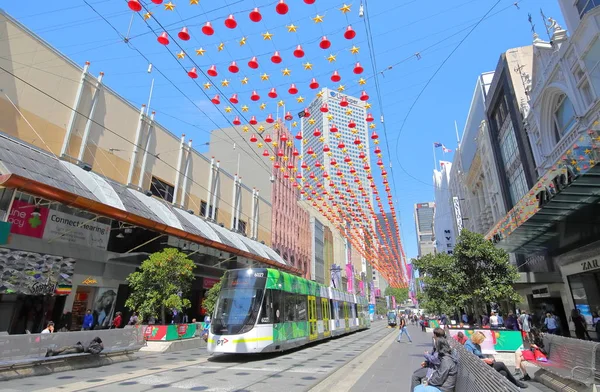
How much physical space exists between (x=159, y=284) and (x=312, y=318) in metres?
8.39

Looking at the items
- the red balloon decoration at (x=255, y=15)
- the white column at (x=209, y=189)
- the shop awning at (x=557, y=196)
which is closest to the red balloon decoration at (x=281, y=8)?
the red balloon decoration at (x=255, y=15)

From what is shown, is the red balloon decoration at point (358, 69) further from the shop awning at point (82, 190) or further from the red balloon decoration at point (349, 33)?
the shop awning at point (82, 190)

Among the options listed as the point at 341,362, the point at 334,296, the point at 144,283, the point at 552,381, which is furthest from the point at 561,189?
the point at 144,283

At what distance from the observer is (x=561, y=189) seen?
11.9 meters

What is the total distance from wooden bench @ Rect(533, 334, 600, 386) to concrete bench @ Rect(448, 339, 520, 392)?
2.94m

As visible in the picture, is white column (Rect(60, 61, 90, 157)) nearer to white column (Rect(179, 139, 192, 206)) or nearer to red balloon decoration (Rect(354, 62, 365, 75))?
white column (Rect(179, 139, 192, 206))

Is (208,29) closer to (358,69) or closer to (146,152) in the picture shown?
(358,69)

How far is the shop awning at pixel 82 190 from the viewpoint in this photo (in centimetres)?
1236

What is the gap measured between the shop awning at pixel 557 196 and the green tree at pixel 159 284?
55.1 ft

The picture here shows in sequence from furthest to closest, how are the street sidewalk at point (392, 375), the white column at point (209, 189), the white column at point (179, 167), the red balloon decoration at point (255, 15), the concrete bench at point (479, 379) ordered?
the white column at point (209, 189), the white column at point (179, 167), the street sidewalk at point (392, 375), the red balloon decoration at point (255, 15), the concrete bench at point (479, 379)

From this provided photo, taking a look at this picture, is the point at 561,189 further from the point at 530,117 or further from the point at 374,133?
the point at 530,117

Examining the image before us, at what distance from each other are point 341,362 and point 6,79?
60.9 ft

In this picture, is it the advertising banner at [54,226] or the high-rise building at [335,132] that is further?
the advertising banner at [54,226]

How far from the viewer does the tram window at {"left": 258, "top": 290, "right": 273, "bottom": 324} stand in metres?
13.4
